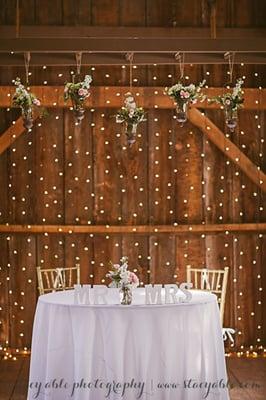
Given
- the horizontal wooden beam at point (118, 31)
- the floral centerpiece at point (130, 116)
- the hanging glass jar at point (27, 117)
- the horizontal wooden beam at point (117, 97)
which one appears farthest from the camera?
the horizontal wooden beam at point (118, 31)

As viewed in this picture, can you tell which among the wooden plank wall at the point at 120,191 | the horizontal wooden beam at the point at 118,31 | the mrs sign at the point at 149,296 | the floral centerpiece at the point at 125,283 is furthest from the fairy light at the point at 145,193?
the floral centerpiece at the point at 125,283

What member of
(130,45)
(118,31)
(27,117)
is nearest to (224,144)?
(118,31)

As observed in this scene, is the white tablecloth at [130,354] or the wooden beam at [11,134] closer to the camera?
the white tablecloth at [130,354]

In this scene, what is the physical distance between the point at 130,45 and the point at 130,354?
269 centimetres

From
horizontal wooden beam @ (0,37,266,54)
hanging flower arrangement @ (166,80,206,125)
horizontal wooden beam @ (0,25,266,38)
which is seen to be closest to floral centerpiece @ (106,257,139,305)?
hanging flower arrangement @ (166,80,206,125)

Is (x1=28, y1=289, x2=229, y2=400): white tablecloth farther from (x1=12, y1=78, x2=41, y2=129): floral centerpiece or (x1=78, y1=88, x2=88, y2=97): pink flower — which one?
(x1=78, y1=88, x2=88, y2=97): pink flower

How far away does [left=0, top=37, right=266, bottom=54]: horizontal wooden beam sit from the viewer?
7250 millimetres

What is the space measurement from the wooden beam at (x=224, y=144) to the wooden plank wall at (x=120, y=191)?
0.51 ft

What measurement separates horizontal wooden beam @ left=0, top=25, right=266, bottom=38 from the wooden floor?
3.58 meters

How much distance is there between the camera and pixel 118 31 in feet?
31.2

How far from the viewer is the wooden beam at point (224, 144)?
30.9 ft

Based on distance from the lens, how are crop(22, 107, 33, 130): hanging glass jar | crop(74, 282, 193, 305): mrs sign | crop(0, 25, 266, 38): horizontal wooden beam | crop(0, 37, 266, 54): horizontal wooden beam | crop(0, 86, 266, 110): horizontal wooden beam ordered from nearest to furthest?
crop(74, 282, 193, 305): mrs sign
crop(0, 37, 266, 54): horizontal wooden beam
crop(22, 107, 33, 130): hanging glass jar
crop(0, 86, 266, 110): horizontal wooden beam
crop(0, 25, 266, 38): horizontal wooden beam

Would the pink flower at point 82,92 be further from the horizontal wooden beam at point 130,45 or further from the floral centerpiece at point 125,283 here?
the floral centerpiece at point 125,283

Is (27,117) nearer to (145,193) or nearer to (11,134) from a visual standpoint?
(11,134)
